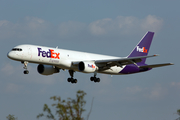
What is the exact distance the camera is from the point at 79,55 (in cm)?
4781

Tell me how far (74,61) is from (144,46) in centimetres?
1513

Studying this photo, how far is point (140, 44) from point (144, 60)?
294 cm

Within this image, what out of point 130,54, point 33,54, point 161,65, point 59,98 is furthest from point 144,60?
point 59,98

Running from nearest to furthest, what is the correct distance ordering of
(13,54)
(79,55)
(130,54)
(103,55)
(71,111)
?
(71,111)
(13,54)
(79,55)
(103,55)
(130,54)

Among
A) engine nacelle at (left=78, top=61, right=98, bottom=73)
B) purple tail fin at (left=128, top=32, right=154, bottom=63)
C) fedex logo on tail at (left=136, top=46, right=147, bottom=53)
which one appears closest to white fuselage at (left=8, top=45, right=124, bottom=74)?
engine nacelle at (left=78, top=61, right=98, bottom=73)

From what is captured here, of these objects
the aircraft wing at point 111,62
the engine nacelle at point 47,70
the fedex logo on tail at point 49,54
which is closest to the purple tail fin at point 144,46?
the aircraft wing at point 111,62

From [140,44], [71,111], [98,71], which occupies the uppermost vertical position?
[140,44]

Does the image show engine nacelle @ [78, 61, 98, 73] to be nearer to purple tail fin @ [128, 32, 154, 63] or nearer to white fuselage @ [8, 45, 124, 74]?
white fuselage @ [8, 45, 124, 74]

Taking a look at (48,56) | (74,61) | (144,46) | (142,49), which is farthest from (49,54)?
(144,46)

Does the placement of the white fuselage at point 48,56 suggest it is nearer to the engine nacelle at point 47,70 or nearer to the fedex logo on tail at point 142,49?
the engine nacelle at point 47,70

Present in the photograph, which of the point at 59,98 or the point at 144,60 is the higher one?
the point at 144,60

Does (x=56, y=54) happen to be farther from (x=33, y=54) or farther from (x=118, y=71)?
(x=118, y=71)

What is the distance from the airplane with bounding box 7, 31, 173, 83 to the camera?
43438 millimetres

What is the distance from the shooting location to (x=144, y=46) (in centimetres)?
5688
